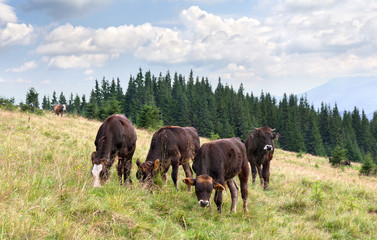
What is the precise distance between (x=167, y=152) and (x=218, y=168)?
6.58 feet

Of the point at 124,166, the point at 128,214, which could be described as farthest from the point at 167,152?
the point at 128,214

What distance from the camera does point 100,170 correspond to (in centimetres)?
629

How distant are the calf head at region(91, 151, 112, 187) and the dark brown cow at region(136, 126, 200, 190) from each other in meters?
0.93

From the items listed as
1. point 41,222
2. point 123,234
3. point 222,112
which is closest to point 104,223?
point 123,234

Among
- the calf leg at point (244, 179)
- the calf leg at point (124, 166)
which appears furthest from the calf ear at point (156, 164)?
the calf leg at point (244, 179)

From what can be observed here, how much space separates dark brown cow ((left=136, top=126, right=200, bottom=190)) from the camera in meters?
7.18

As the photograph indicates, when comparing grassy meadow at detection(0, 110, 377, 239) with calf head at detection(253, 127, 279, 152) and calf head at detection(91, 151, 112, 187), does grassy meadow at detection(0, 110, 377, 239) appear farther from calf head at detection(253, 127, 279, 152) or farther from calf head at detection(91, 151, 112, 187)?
calf head at detection(253, 127, 279, 152)

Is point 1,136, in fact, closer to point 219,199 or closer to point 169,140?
point 169,140

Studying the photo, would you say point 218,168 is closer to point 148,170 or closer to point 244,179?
point 244,179

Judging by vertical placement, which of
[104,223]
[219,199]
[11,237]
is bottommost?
[219,199]

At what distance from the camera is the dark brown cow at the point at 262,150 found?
1085cm

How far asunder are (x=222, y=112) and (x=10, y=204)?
292 feet

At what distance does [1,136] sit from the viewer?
422 inches

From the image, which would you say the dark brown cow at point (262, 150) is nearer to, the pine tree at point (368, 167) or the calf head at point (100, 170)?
the calf head at point (100, 170)
